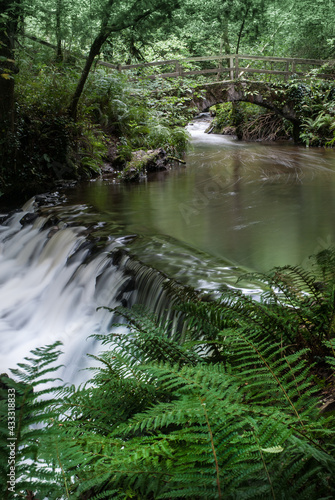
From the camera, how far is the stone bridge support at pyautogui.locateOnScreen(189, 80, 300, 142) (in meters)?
19.9

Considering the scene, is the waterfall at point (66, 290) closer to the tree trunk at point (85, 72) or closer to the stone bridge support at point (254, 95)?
the tree trunk at point (85, 72)

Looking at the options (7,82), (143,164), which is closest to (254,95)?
(143,164)

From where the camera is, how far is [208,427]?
1080 millimetres

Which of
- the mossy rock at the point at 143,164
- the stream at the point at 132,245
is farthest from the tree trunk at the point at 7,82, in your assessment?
the mossy rock at the point at 143,164

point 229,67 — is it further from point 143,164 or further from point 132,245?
point 132,245

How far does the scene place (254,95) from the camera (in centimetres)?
2006

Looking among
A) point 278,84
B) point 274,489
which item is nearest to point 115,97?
point 278,84

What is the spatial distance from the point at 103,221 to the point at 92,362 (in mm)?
3349

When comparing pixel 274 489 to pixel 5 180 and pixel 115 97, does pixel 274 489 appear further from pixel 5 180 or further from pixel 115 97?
pixel 115 97

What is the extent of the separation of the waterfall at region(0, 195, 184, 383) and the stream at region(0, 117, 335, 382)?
0.02 meters

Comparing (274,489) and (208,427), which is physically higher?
(208,427)

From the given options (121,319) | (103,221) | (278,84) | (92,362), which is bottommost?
(92,362)

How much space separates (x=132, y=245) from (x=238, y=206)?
3.30 metres

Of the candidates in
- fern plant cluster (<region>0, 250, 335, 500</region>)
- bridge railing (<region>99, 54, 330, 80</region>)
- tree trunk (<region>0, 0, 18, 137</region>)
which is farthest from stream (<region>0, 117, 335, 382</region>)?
bridge railing (<region>99, 54, 330, 80</region>)
